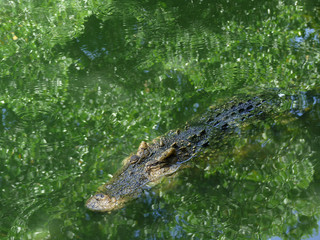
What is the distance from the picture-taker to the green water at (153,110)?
4633 mm

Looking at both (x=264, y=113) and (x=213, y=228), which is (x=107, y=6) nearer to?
(x=264, y=113)

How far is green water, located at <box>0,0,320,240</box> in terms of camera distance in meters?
A: 4.63

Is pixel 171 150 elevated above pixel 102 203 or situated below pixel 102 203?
above

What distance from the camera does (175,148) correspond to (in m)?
5.32

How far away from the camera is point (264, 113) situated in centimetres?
589

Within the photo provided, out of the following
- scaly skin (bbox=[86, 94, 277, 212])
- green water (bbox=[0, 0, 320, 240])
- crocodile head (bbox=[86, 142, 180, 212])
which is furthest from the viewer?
scaly skin (bbox=[86, 94, 277, 212])

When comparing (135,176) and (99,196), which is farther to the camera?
(135,176)

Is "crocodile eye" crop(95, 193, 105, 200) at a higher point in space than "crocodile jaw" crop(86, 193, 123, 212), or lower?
higher

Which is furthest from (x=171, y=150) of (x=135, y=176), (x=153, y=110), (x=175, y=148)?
(x=153, y=110)

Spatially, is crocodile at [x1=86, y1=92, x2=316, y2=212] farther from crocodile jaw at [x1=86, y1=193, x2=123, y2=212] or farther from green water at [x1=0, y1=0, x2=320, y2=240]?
green water at [x1=0, y1=0, x2=320, y2=240]

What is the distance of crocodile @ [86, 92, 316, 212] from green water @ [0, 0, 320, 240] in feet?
0.45

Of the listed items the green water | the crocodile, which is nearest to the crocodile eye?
the crocodile

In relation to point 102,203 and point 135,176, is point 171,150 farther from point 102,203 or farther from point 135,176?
point 102,203

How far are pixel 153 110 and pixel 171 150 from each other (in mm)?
1221
